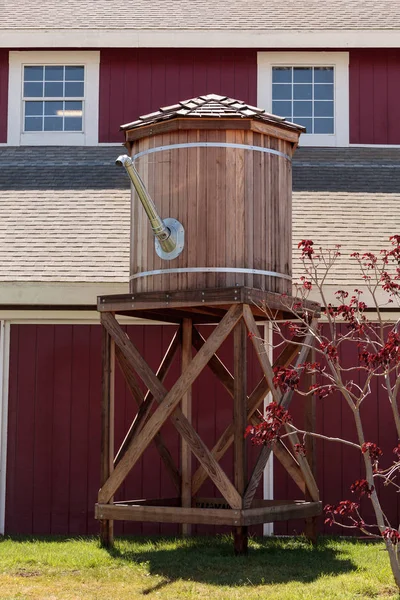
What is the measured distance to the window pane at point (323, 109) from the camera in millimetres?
14297

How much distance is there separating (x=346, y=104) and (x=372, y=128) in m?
0.49

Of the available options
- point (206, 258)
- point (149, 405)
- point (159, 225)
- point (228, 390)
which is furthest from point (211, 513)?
point (159, 225)

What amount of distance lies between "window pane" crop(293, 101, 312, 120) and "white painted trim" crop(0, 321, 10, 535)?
5558 mm

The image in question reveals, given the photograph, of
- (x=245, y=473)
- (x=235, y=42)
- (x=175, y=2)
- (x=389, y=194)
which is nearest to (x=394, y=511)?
(x=245, y=473)

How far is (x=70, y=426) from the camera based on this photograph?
11.0 m

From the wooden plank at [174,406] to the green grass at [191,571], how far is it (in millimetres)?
588

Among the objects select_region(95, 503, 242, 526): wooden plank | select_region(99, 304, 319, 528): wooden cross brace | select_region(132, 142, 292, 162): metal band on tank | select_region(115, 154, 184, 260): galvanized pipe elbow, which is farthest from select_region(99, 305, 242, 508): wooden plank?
select_region(132, 142, 292, 162): metal band on tank

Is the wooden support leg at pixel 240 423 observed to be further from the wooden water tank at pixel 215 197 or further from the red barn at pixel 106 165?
the red barn at pixel 106 165

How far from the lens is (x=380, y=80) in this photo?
1428 centimetres

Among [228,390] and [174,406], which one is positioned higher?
[228,390]

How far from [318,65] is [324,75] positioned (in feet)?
0.56

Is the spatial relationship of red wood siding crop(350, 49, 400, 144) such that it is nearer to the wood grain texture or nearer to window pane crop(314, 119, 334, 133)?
window pane crop(314, 119, 334, 133)

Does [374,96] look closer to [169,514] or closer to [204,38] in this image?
[204,38]

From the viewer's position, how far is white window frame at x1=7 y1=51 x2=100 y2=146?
14.2 metres
